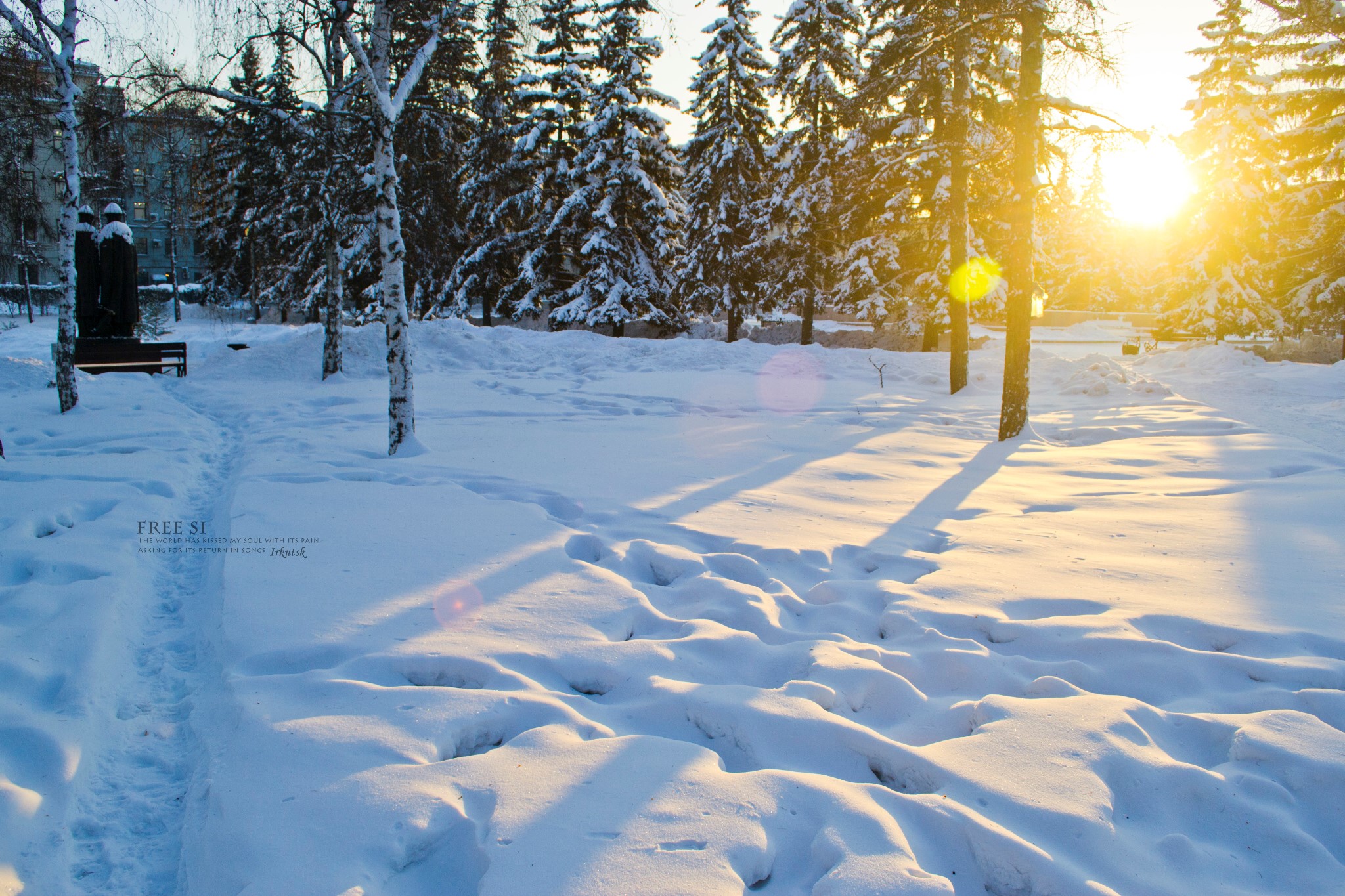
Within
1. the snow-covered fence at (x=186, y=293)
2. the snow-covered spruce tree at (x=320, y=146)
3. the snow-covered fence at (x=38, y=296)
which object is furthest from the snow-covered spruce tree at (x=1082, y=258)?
the snow-covered fence at (x=38, y=296)

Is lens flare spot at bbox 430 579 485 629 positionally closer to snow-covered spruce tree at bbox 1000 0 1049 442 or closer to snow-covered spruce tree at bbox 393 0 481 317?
snow-covered spruce tree at bbox 393 0 481 317

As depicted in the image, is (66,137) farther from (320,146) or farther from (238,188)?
(238,188)

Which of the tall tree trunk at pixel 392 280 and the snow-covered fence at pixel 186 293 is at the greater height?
the snow-covered fence at pixel 186 293

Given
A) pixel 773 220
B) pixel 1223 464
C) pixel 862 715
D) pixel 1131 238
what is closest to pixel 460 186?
pixel 773 220

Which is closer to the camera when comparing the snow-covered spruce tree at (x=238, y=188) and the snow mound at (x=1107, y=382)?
the snow-covered spruce tree at (x=238, y=188)

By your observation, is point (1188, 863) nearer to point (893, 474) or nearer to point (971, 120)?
point (893, 474)

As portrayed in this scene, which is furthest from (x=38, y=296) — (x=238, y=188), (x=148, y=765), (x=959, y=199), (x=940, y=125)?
(x=148, y=765)

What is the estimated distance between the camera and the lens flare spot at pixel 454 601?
12.5 ft

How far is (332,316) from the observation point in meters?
14.4

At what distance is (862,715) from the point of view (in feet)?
9.94

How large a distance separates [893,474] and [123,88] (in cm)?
1007

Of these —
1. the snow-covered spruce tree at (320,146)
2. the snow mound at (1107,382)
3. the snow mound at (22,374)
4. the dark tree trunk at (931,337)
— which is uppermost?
the snow-covered spruce tree at (320,146)

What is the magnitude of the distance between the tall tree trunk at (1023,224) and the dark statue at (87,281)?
15998 millimetres

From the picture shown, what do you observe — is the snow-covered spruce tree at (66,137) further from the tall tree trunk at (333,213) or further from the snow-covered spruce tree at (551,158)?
the snow-covered spruce tree at (551,158)
